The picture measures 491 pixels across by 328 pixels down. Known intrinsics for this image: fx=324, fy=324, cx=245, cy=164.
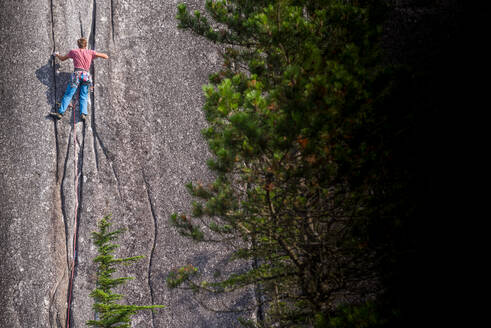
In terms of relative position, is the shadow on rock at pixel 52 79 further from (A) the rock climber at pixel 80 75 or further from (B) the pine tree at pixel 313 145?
(B) the pine tree at pixel 313 145

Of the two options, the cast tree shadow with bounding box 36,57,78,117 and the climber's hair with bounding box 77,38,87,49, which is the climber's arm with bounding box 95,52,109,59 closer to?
the climber's hair with bounding box 77,38,87,49

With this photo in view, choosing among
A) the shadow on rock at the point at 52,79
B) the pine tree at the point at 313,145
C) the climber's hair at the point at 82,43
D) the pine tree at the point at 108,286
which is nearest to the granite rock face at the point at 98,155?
the shadow on rock at the point at 52,79

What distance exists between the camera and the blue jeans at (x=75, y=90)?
4.55 metres

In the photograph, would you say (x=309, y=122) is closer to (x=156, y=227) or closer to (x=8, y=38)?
(x=156, y=227)

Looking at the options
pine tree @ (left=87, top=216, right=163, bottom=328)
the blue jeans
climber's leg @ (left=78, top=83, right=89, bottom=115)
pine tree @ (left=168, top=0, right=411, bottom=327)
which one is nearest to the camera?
pine tree @ (left=168, top=0, right=411, bottom=327)

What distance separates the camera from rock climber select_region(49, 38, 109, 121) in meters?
4.56

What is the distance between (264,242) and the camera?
346 centimetres

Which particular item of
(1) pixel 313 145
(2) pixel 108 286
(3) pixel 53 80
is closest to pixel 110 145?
(3) pixel 53 80

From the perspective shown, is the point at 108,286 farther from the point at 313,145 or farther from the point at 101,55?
the point at 313,145

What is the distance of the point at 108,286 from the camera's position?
4.37 m

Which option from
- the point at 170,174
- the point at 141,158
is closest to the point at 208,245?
the point at 170,174

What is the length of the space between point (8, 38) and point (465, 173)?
6.48 m

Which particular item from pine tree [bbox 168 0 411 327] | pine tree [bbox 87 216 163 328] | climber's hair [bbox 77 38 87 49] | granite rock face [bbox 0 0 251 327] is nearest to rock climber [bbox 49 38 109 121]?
climber's hair [bbox 77 38 87 49]

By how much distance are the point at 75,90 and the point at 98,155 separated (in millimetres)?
977
